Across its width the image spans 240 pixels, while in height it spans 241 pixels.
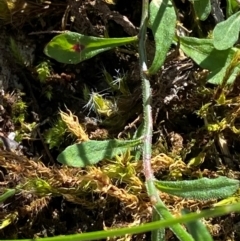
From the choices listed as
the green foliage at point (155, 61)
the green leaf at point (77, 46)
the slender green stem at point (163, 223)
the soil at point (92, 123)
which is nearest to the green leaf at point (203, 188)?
the green foliage at point (155, 61)

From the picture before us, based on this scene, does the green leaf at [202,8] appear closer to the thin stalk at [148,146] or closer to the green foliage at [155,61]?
the green foliage at [155,61]

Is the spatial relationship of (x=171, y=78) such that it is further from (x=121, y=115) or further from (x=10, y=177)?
(x=10, y=177)

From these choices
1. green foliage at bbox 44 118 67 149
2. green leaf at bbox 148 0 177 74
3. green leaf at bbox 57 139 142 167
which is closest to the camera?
green leaf at bbox 57 139 142 167

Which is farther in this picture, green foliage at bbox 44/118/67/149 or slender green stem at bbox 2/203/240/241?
green foliage at bbox 44/118/67/149

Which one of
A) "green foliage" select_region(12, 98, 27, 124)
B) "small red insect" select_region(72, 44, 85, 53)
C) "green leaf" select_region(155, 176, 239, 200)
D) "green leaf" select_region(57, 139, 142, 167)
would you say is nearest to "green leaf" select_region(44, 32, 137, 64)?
"small red insect" select_region(72, 44, 85, 53)

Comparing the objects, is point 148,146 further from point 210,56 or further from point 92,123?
point 210,56

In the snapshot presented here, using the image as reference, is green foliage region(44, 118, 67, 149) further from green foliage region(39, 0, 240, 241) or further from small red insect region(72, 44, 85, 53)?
small red insect region(72, 44, 85, 53)
